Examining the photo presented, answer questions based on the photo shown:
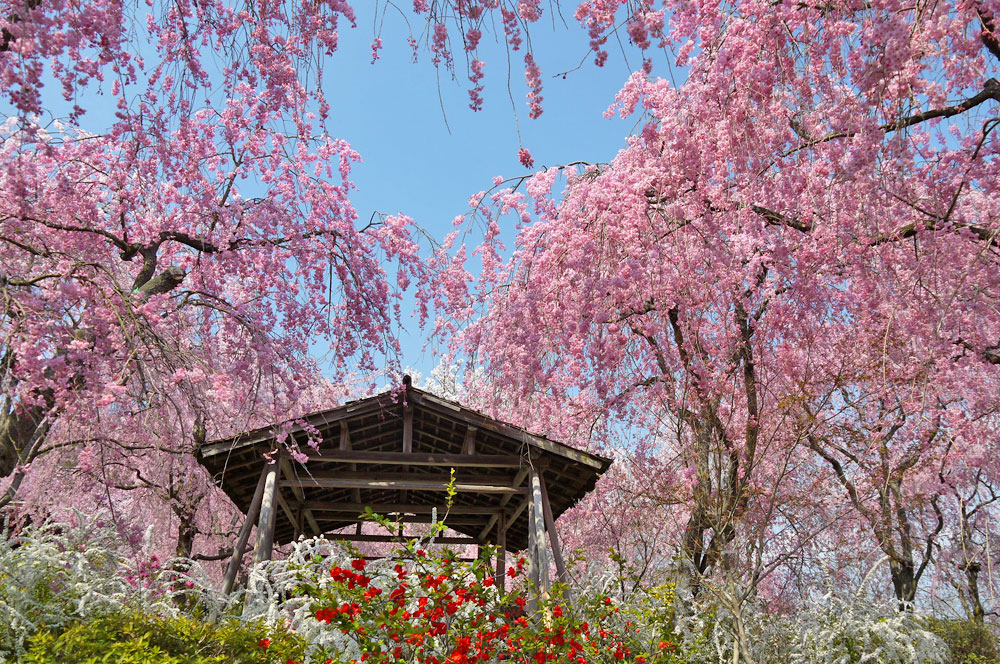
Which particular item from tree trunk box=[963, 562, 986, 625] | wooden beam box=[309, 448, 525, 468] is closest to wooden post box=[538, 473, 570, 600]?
wooden beam box=[309, 448, 525, 468]

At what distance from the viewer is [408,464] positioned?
8.45m

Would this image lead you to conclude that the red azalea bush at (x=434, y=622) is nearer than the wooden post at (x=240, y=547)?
Yes

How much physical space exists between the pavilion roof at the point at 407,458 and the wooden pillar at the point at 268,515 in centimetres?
23

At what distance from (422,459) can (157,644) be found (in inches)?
200

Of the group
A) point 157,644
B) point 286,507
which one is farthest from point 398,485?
point 157,644

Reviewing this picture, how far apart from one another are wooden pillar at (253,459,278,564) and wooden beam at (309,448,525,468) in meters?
0.52

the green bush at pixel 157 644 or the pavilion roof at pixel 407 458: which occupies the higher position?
the pavilion roof at pixel 407 458

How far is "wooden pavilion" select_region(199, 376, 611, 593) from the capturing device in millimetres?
7883

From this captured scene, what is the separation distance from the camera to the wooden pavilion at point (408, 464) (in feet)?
25.9

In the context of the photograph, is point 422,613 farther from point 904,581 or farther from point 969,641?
point 904,581

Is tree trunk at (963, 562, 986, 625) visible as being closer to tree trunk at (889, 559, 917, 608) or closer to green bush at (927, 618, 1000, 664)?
green bush at (927, 618, 1000, 664)

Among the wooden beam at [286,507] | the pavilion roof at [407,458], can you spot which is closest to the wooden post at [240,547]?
the pavilion roof at [407,458]

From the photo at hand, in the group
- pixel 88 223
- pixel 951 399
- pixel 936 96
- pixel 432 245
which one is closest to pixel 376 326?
pixel 432 245

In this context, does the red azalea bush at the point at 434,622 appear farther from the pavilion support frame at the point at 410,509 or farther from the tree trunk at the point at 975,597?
the tree trunk at the point at 975,597
